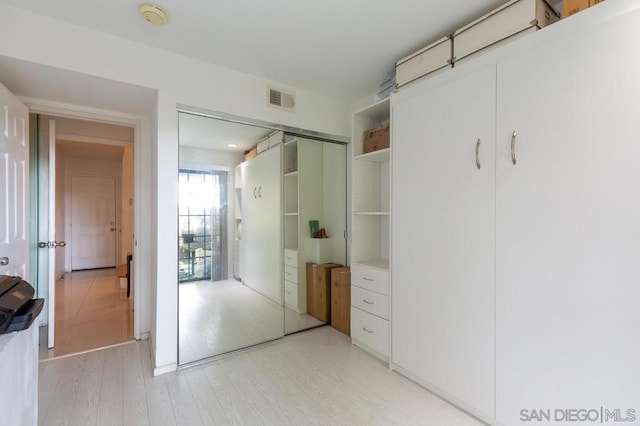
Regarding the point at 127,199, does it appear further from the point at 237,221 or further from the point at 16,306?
the point at 16,306

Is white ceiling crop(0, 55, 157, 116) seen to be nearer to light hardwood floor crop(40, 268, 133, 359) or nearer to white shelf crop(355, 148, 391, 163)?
white shelf crop(355, 148, 391, 163)

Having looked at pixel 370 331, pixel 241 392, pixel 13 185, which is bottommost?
pixel 241 392

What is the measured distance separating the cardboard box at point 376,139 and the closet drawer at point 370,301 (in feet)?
4.16

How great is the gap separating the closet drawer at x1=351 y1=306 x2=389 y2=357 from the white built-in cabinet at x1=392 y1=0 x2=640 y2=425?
280 mm

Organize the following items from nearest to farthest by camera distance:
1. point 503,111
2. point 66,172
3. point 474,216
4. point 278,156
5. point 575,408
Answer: point 575,408
point 503,111
point 474,216
point 278,156
point 66,172

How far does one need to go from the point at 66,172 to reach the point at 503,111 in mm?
7692

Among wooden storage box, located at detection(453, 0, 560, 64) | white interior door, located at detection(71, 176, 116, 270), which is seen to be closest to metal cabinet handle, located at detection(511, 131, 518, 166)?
wooden storage box, located at detection(453, 0, 560, 64)

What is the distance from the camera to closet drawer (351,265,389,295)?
7.73ft

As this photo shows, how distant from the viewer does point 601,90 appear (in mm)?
1264

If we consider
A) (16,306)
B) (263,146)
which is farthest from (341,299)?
(16,306)

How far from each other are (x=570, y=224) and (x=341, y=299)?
205 cm

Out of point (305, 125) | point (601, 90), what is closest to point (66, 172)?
point (305, 125)

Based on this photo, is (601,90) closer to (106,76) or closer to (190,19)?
(190,19)

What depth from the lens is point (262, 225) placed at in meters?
2.87
